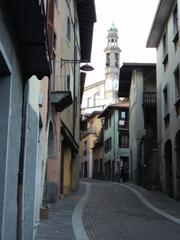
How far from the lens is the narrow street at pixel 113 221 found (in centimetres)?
1030

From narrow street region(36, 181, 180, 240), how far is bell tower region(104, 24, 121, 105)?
222 ft

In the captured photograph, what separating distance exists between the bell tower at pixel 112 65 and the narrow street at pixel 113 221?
222 feet

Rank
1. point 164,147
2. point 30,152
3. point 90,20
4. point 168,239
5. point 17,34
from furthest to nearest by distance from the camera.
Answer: point 90,20
point 164,147
point 168,239
point 30,152
point 17,34

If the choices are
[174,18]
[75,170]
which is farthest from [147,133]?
[174,18]

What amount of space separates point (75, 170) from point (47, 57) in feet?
68.6

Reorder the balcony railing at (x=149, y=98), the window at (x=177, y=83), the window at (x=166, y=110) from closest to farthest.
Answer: the window at (x=177, y=83) → the window at (x=166, y=110) → the balcony railing at (x=149, y=98)

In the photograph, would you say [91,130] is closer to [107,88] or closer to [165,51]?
[107,88]

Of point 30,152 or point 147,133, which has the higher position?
point 147,133

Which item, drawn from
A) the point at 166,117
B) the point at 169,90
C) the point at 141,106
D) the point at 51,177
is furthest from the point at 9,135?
the point at 141,106

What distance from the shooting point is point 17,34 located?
18.5 ft

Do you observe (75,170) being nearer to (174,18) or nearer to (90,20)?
(90,20)

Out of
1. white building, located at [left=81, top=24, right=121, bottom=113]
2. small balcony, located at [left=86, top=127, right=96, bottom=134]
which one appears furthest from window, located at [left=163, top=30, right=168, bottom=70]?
white building, located at [left=81, top=24, right=121, bottom=113]

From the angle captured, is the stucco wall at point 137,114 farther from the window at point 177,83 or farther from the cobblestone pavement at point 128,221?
the cobblestone pavement at point 128,221

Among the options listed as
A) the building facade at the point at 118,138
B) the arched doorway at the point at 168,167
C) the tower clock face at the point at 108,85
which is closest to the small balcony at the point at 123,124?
the building facade at the point at 118,138
